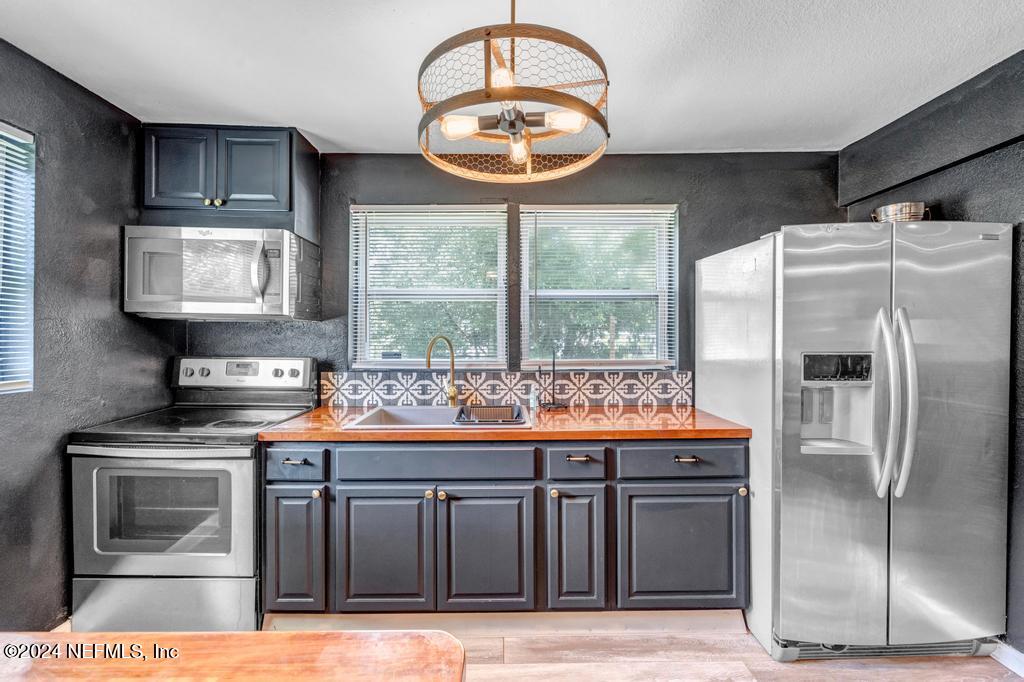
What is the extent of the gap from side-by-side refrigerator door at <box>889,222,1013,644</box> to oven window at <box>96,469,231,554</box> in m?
2.70

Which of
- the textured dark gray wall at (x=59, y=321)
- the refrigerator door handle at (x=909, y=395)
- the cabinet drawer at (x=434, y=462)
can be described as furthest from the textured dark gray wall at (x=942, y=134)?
the textured dark gray wall at (x=59, y=321)

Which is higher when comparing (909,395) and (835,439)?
(909,395)

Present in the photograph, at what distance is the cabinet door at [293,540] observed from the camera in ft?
6.93

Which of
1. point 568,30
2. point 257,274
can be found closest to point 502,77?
point 568,30

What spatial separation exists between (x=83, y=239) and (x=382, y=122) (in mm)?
1377

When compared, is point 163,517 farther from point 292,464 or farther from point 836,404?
point 836,404

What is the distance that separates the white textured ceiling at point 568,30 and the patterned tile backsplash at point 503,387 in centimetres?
130

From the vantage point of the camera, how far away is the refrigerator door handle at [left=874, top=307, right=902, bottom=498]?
187cm

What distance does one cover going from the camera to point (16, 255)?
6.08 feet

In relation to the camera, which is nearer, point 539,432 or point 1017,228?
point 1017,228

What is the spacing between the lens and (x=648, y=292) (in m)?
2.85

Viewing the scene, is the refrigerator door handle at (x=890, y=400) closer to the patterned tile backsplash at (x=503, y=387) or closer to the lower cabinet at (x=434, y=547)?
the patterned tile backsplash at (x=503, y=387)

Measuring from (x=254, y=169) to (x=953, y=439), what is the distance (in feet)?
10.6

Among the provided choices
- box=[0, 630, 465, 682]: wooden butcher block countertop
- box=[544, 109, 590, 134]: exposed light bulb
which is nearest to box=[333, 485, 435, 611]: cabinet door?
box=[0, 630, 465, 682]: wooden butcher block countertop
